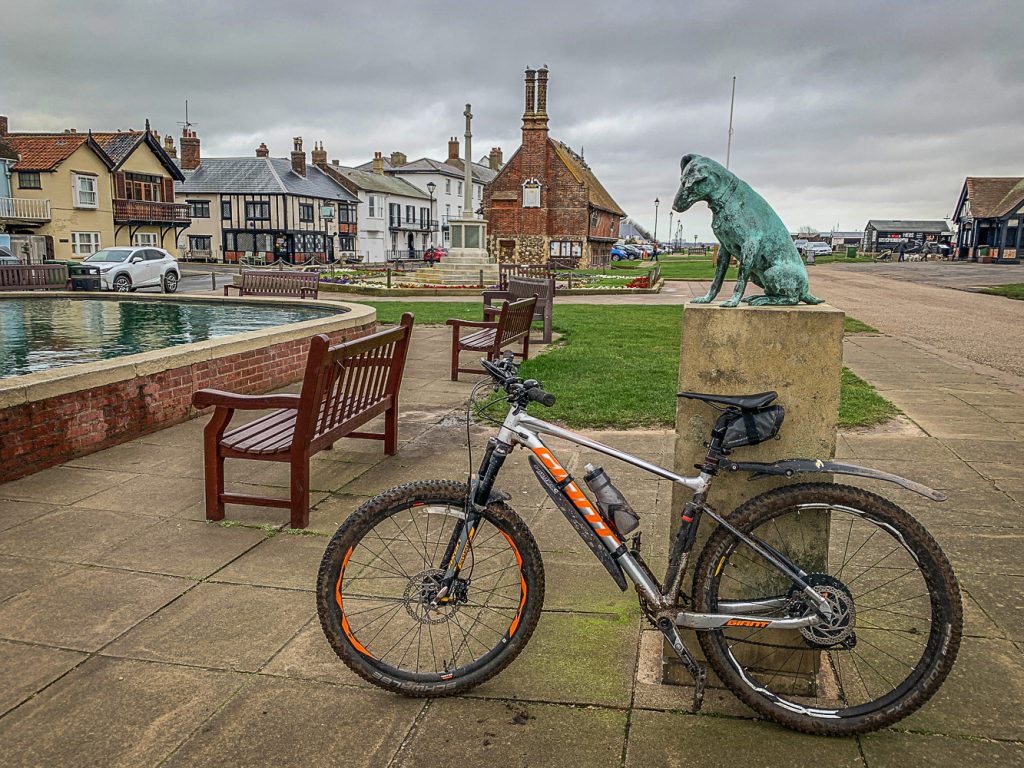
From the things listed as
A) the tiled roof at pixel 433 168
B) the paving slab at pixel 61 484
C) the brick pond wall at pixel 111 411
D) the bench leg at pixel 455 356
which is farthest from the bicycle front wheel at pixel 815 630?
the tiled roof at pixel 433 168

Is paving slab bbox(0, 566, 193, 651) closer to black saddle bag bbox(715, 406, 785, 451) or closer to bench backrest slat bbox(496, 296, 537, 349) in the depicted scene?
black saddle bag bbox(715, 406, 785, 451)

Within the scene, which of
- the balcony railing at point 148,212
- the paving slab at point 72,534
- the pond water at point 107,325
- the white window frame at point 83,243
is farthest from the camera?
the balcony railing at point 148,212

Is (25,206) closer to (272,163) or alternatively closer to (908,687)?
(272,163)

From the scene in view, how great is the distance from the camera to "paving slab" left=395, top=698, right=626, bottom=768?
2.60 m

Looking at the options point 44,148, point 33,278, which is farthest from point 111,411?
point 44,148

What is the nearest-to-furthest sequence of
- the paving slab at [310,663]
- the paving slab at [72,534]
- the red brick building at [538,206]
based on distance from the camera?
the paving slab at [310,663] < the paving slab at [72,534] < the red brick building at [538,206]

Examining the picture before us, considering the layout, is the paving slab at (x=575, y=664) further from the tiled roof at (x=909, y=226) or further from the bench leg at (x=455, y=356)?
the tiled roof at (x=909, y=226)

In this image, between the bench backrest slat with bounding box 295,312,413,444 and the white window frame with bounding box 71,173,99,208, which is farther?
the white window frame with bounding box 71,173,99,208

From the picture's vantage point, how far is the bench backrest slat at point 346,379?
452 cm

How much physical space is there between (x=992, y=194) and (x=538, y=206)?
41.4 meters

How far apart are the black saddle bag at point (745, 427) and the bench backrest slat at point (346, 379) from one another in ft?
7.76

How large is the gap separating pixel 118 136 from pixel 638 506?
5345 cm

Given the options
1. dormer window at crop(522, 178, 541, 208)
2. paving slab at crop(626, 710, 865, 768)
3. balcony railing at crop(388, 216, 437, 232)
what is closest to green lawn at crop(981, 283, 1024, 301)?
paving slab at crop(626, 710, 865, 768)

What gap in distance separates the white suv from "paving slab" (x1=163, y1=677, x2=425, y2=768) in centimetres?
2611
